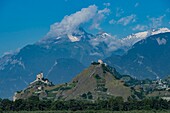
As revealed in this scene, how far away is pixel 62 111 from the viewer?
18638 centimetres

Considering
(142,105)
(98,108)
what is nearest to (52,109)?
(98,108)

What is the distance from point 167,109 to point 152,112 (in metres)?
24.6

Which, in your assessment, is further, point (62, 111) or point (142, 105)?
point (142, 105)

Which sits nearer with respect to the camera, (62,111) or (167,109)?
(62,111)

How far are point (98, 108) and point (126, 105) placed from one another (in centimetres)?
1148

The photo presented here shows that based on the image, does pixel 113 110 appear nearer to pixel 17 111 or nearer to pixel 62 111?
pixel 62 111

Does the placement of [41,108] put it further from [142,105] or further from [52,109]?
[142,105]

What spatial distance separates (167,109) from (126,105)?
1650cm

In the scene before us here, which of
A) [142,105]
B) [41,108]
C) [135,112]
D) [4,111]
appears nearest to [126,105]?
[142,105]

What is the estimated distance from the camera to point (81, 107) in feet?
648

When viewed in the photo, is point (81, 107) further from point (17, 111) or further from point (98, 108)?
point (17, 111)

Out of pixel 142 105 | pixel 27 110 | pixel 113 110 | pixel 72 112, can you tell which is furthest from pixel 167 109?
pixel 27 110

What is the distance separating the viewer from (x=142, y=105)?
199500mm

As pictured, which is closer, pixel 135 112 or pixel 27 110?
pixel 135 112
